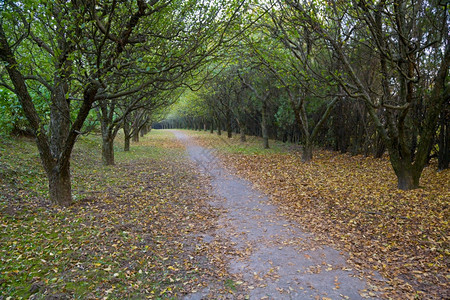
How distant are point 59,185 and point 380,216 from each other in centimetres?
806

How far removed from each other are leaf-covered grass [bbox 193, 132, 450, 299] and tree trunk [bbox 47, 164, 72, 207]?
5.96 meters

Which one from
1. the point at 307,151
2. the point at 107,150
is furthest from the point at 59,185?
the point at 307,151

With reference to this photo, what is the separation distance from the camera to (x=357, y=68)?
15703 mm

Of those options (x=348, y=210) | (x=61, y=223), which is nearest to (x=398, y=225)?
(x=348, y=210)

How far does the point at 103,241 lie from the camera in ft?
19.4

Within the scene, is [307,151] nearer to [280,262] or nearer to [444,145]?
[444,145]

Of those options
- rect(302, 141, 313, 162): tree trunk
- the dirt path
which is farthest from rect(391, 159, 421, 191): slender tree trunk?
rect(302, 141, 313, 162): tree trunk

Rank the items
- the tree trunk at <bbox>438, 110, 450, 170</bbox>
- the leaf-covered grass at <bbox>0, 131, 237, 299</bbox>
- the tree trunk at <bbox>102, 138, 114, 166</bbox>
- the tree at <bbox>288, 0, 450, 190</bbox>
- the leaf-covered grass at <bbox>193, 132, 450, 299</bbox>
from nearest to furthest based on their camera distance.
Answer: the leaf-covered grass at <bbox>0, 131, 237, 299</bbox> < the leaf-covered grass at <bbox>193, 132, 450, 299</bbox> < the tree at <bbox>288, 0, 450, 190</bbox> < the tree trunk at <bbox>438, 110, 450, 170</bbox> < the tree trunk at <bbox>102, 138, 114, 166</bbox>

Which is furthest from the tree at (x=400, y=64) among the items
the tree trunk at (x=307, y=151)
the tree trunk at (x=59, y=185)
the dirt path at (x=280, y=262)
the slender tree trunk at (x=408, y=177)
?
the tree trunk at (x=59, y=185)

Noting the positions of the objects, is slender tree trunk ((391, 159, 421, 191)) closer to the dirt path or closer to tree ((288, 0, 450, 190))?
tree ((288, 0, 450, 190))

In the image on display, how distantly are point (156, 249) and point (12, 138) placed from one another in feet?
37.1

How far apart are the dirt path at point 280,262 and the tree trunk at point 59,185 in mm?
3892

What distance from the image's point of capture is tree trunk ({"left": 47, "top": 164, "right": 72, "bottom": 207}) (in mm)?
7348

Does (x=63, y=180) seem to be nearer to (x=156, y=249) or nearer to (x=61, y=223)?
(x=61, y=223)
